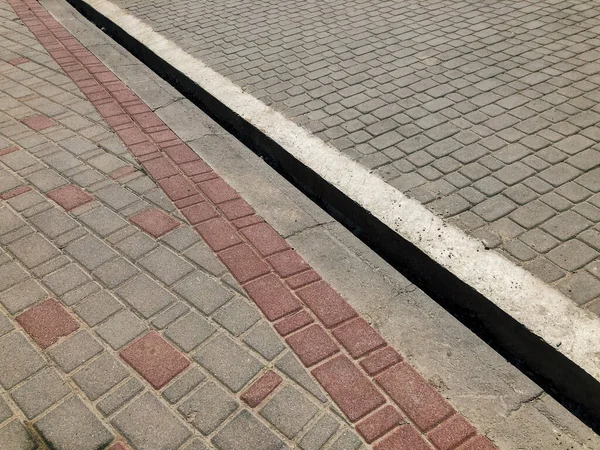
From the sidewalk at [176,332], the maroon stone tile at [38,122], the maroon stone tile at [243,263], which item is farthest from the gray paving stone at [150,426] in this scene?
the maroon stone tile at [38,122]

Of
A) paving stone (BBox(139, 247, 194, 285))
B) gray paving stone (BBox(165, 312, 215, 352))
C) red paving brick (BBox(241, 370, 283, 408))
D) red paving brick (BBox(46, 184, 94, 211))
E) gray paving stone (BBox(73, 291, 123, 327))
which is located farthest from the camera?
red paving brick (BBox(46, 184, 94, 211))

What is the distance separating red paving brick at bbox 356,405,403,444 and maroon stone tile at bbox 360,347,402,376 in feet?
0.71

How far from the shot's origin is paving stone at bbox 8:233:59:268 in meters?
3.13

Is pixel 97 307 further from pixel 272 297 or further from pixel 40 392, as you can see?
pixel 272 297

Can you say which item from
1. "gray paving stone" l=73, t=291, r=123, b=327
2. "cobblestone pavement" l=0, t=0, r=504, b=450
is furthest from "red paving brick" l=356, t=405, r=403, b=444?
"gray paving stone" l=73, t=291, r=123, b=327

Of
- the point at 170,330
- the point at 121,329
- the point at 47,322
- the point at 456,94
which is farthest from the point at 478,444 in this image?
the point at 456,94

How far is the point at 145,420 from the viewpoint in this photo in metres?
2.31

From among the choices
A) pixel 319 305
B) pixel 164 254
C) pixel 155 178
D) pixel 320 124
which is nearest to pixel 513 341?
pixel 319 305

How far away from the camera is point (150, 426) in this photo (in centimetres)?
229

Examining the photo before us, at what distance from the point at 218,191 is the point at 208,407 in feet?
5.96

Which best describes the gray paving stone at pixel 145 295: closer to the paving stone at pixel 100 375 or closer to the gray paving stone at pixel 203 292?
the gray paving stone at pixel 203 292

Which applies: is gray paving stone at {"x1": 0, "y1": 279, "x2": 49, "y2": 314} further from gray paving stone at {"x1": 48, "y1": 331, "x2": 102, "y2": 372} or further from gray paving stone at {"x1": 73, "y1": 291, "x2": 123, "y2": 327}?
gray paving stone at {"x1": 48, "y1": 331, "x2": 102, "y2": 372}

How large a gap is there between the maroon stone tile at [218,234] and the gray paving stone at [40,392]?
1193mm

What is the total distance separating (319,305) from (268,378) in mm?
575
